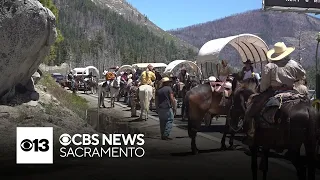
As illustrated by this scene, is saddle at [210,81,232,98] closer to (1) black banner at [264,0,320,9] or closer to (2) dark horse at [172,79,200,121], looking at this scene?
(1) black banner at [264,0,320,9]

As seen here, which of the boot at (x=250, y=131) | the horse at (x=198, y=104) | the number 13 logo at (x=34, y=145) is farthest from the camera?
the horse at (x=198, y=104)

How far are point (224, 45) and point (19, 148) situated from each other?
10721 millimetres

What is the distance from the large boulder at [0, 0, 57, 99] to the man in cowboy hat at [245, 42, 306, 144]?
6498mm

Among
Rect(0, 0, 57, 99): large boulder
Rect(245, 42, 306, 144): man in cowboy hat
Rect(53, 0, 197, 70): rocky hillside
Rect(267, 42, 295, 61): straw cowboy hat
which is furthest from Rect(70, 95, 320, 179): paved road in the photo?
Rect(53, 0, 197, 70): rocky hillside

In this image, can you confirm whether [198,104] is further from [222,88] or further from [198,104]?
[222,88]

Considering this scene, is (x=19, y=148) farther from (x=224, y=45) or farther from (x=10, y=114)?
(x=224, y=45)

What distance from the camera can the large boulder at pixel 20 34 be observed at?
34.2 ft

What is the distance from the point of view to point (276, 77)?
20.5 ft

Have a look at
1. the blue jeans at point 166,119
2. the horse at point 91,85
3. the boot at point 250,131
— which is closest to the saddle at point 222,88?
the blue jeans at point 166,119

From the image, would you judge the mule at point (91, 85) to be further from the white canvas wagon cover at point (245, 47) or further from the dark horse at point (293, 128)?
the dark horse at point (293, 128)

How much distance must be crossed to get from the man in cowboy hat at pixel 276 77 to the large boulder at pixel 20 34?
6498 millimetres

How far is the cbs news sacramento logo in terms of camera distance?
6750mm

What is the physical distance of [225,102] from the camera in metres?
9.70

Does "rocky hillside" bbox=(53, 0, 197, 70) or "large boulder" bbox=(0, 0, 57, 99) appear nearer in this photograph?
"large boulder" bbox=(0, 0, 57, 99)
